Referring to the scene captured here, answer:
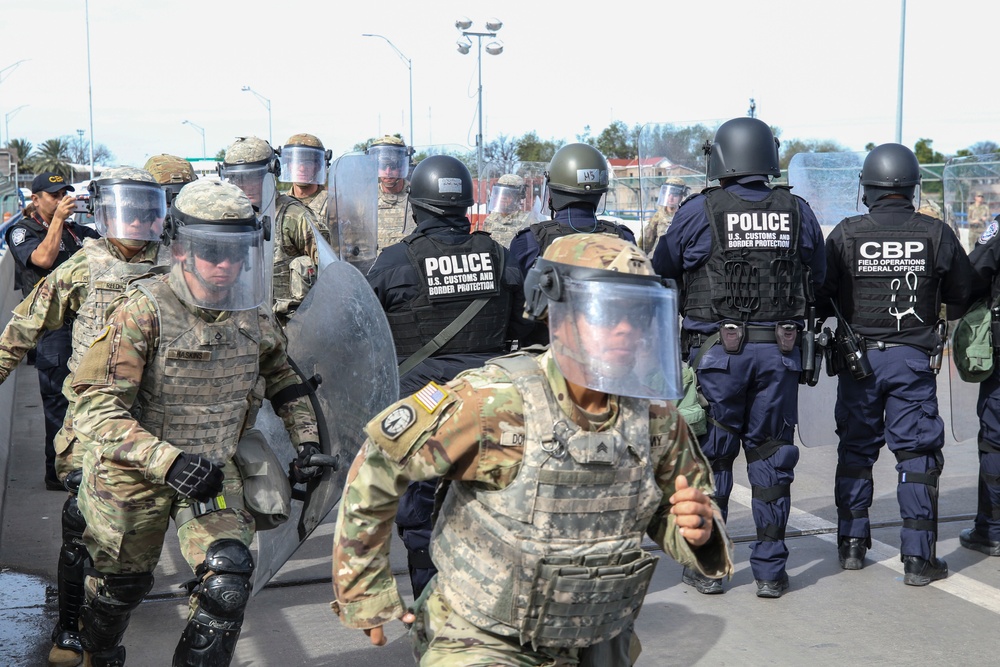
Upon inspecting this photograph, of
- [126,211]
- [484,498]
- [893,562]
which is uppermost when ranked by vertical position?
[126,211]

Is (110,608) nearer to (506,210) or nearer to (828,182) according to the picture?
(828,182)

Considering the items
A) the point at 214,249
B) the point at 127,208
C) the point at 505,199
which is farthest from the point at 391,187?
the point at 214,249

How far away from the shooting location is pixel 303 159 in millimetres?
7535

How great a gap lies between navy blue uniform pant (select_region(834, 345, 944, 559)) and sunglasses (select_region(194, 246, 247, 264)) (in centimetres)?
335

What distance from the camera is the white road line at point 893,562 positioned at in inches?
202

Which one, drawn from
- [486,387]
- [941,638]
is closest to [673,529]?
[486,387]

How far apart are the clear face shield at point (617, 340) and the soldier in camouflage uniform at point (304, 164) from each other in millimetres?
5225

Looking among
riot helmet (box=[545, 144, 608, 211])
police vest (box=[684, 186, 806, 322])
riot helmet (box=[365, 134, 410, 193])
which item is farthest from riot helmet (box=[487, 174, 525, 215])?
police vest (box=[684, 186, 806, 322])

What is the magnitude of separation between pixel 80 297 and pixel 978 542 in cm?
477

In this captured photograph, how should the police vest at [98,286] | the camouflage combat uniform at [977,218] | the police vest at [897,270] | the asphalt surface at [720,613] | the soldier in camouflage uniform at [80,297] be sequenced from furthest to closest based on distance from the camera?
the camouflage combat uniform at [977,218] → the police vest at [897,270] → the police vest at [98,286] → the asphalt surface at [720,613] → the soldier in camouflage uniform at [80,297]

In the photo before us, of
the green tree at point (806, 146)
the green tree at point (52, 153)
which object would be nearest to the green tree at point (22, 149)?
the green tree at point (52, 153)

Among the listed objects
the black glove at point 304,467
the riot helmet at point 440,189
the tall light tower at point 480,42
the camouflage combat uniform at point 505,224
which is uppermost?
the tall light tower at point 480,42

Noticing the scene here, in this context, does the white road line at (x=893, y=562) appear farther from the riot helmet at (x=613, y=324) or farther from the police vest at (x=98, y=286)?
the police vest at (x=98, y=286)

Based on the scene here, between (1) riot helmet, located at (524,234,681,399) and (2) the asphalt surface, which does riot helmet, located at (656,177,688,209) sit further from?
(1) riot helmet, located at (524,234,681,399)
